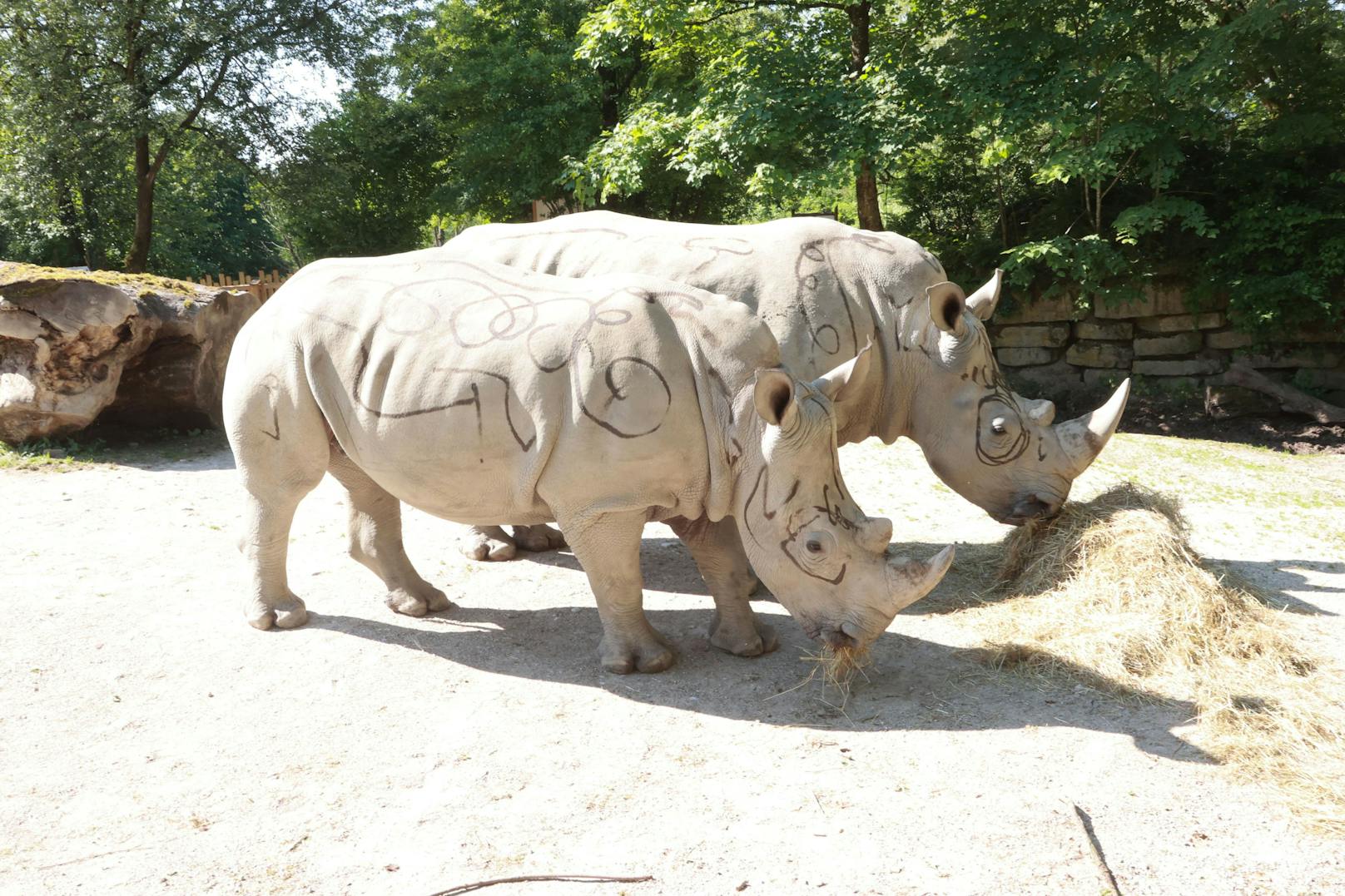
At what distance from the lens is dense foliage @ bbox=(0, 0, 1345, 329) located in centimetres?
1108

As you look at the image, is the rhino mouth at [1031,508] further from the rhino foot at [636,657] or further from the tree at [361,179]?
the tree at [361,179]

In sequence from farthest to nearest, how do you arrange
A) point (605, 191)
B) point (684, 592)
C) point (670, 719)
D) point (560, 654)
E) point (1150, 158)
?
point (605, 191) → point (1150, 158) → point (684, 592) → point (560, 654) → point (670, 719)

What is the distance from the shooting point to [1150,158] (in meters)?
11.1

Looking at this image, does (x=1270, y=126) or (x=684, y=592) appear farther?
(x=1270, y=126)

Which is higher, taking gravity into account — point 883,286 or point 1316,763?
point 883,286

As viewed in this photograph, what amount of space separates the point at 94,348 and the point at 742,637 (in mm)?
7627

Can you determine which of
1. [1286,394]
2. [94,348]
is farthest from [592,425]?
[1286,394]

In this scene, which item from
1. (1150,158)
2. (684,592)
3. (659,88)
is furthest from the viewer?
(659,88)

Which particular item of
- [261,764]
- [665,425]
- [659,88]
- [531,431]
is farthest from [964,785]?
[659,88]

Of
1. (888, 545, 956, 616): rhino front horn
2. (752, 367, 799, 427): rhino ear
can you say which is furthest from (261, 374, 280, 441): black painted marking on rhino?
(888, 545, 956, 616): rhino front horn

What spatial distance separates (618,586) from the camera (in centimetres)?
454

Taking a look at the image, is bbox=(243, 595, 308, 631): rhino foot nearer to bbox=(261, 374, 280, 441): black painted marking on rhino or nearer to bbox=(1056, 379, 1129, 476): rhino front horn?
bbox=(261, 374, 280, 441): black painted marking on rhino

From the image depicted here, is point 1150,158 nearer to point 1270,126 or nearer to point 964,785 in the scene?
point 1270,126

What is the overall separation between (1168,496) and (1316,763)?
9.06ft
